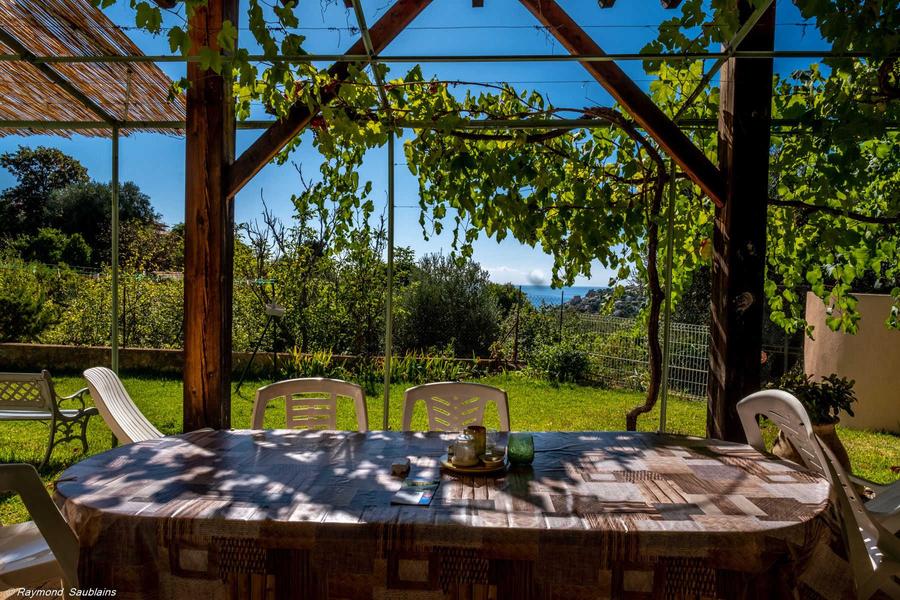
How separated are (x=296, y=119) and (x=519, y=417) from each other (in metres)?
3.59

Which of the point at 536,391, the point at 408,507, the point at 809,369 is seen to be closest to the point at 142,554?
the point at 408,507

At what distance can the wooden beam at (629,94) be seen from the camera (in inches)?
112

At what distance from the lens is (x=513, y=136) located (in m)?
3.72

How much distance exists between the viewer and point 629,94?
9.37ft

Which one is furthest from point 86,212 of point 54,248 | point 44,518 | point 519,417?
point 44,518

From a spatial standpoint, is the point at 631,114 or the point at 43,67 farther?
the point at 43,67

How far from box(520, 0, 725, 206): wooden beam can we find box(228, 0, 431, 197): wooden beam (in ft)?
2.03

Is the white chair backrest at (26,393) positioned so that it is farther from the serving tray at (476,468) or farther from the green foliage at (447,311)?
the green foliage at (447,311)

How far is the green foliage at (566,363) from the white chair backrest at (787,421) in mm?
4908

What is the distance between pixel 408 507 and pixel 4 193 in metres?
17.3

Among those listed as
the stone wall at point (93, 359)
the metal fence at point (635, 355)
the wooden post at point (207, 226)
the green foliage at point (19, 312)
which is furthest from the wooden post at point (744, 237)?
the green foliage at point (19, 312)

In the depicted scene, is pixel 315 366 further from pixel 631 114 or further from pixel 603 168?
pixel 631 114

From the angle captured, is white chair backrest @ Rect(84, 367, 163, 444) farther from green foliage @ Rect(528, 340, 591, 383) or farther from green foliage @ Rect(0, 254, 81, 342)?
green foliage @ Rect(0, 254, 81, 342)

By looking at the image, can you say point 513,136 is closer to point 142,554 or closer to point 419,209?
point 419,209
